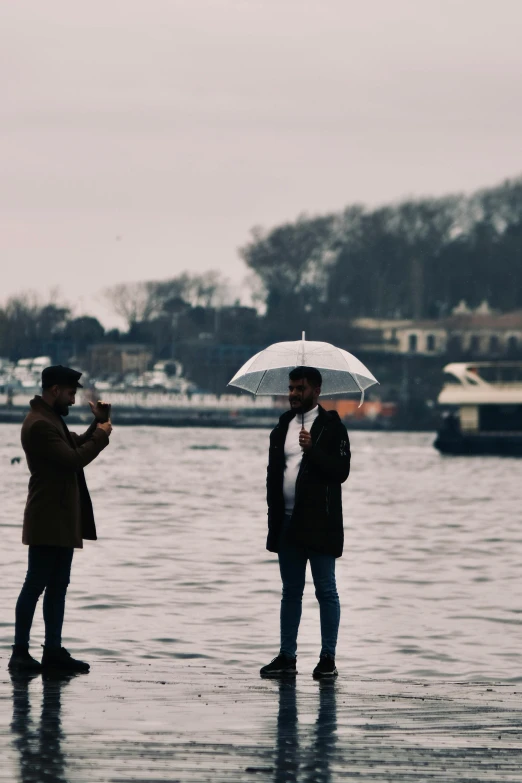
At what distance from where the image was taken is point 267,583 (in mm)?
15703

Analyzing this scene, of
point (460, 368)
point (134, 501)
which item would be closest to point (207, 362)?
point (460, 368)

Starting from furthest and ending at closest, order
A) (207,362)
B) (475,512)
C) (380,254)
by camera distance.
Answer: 1. (207,362)
2. (380,254)
3. (475,512)

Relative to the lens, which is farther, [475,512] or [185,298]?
[185,298]

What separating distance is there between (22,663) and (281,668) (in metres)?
1.25

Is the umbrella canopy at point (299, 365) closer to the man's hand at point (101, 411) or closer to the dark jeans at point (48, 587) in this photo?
the man's hand at point (101, 411)

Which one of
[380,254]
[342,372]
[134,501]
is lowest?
[134,501]

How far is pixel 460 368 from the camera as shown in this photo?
214ft

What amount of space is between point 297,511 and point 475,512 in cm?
2342

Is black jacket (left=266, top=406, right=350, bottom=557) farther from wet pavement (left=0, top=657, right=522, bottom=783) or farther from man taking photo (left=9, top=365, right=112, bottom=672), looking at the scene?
man taking photo (left=9, top=365, right=112, bottom=672)

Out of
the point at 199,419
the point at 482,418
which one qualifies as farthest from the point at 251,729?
the point at 199,419

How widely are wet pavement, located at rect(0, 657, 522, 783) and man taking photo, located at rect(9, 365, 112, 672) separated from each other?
0.23 meters

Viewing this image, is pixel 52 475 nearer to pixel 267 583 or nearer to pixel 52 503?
pixel 52 503

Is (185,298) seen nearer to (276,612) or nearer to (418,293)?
(418,293)

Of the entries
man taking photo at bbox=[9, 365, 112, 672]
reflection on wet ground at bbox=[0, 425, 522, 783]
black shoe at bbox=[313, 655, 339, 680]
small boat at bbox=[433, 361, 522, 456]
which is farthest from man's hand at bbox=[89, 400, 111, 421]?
small boat at bbox=[433, 361, 522, 456]
